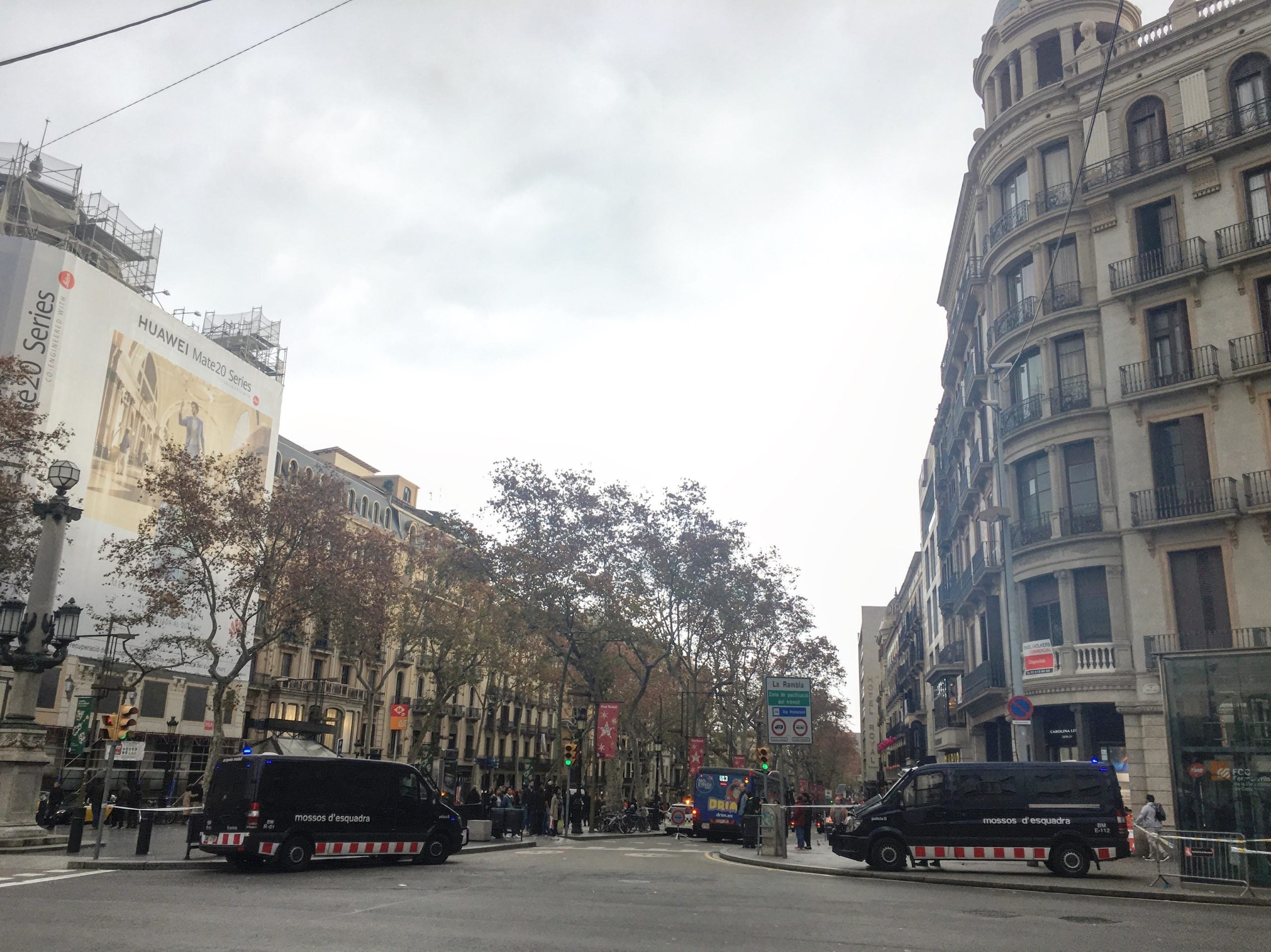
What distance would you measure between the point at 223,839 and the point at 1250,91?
3370 cm

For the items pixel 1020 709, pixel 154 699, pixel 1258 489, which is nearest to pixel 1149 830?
pixel 1020 709

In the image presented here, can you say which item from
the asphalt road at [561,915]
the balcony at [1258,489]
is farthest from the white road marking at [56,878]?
the balcony at [1258,489]

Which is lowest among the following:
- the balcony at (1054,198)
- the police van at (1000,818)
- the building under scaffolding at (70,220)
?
the police van at (1000,818)

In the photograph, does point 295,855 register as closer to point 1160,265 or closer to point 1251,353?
point 1251,353

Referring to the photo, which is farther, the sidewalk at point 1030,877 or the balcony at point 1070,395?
the balcony at point 1070,395

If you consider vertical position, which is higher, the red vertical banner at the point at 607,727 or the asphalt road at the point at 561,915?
the red vertical banner at the point at 607,727

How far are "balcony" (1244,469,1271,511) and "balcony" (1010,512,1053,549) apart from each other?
5478mm

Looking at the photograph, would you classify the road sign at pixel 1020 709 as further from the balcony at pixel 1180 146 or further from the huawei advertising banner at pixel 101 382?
the huawei advertising banner at pixel 101 382

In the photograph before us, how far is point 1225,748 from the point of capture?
19.4m

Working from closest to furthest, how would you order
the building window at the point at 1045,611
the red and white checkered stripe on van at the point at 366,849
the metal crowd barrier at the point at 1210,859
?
the metal crowd barrier at the point at 1210,859, the red and white checkered stripe on van at the point at 366,849, the building window at the point at 1045,611

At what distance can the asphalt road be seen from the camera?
10180mm

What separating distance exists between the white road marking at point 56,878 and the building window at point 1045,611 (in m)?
25.6

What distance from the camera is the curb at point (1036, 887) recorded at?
16266 mm

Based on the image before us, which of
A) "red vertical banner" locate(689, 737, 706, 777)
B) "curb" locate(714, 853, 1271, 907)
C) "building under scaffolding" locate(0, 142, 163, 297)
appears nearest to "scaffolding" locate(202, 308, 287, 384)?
"building under scaffolding" locate(0, 142, 163, 297)
